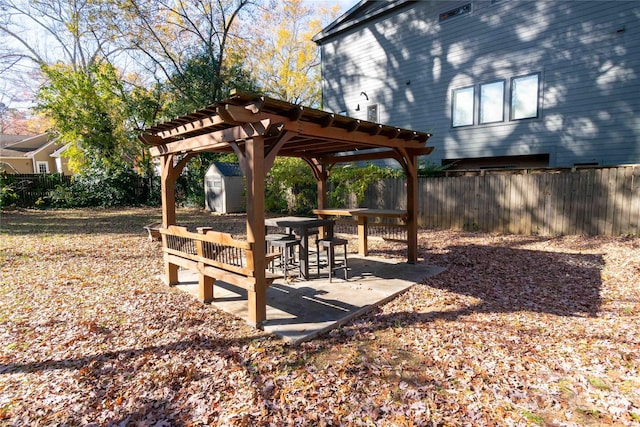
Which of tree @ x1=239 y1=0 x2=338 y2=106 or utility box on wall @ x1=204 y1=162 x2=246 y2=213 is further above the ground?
tree @ x1=239 y1=0 x2=338 y2=106

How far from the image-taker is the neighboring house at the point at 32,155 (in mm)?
28441

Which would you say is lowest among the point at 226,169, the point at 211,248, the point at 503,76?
the point at 211,248

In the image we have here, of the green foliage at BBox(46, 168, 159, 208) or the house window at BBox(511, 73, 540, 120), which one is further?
the green foliage at BBox(46, 168, 159, 208)

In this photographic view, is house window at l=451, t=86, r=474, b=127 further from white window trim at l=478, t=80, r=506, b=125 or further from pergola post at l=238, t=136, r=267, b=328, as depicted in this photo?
pergola post at l=238, t=136, r=267, b=328

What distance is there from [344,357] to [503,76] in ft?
34.5

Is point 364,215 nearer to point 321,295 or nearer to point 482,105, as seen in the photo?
point 321,295

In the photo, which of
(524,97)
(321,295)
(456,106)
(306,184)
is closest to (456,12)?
(456,106)

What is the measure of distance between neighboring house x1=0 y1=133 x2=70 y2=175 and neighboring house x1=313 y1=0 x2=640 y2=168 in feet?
88.8

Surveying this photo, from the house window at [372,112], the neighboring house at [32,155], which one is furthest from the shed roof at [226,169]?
the neighboring house at [32,155]

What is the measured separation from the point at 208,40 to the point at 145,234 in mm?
12147

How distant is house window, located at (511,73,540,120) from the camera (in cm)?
1010

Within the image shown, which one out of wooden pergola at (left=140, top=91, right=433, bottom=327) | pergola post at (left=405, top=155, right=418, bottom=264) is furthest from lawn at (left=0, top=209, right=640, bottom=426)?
wooden pergola at (left=140, top=91, right=433, bottom=327)

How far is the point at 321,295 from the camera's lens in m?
5.03

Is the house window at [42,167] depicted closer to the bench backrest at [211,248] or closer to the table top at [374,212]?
the table top at [374,212]
